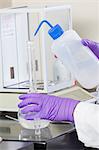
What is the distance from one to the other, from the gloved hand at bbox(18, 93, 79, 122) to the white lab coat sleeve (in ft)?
0.13

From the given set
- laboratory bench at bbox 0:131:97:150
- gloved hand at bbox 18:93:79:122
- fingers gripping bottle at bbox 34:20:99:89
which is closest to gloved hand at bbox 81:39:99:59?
fingers gripping bottle at bbox 34:20:99:89

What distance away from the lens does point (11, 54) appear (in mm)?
1695

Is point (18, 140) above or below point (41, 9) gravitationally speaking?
below

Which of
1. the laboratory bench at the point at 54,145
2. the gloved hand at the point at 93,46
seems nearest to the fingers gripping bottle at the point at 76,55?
the gloved hand at the point at 93,46

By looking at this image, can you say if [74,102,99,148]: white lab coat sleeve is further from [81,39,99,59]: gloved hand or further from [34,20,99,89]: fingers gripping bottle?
[81,39,99,59]: gloved hand

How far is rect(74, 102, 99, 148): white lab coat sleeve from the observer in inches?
45.4

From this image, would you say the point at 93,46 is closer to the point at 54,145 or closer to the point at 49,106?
the point at 49,106

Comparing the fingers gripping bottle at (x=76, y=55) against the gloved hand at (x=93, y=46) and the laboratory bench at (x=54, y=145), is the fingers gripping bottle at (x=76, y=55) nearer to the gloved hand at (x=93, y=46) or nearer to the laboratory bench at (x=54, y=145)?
the gloved hand at (x=93, y=46)

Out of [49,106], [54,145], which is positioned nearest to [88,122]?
[49,106]

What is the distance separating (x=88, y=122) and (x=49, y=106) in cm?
15

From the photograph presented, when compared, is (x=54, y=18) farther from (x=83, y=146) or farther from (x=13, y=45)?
(x=83, y=146)

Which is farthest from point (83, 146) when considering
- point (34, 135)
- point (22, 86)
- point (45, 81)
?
point (22, 86)

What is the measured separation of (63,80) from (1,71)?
298mm

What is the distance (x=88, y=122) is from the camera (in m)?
1.16
